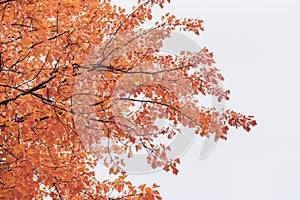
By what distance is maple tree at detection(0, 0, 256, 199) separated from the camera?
11.4 feet

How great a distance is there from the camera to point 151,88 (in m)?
4.47

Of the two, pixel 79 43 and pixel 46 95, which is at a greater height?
pixel 79 43

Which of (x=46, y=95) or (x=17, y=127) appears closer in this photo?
(x=17, y=127)

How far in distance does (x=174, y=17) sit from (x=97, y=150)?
2486 millimetres

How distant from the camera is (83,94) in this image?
390 centimetres

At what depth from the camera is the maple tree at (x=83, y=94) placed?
3.49 meters

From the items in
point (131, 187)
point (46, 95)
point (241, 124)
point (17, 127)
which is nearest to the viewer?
point (17, 127)

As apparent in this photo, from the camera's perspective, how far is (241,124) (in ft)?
14.6

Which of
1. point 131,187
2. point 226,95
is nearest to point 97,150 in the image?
point 131,187

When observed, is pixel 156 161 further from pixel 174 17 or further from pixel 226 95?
pixel 174 17

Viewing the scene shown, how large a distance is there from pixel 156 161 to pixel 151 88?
0.95 m

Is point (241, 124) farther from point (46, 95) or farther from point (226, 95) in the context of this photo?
point (46, 95)

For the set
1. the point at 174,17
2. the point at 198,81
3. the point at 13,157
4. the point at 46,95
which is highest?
the point at 174,17

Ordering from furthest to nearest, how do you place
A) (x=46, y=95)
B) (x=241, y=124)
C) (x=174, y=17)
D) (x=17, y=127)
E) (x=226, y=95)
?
1. (x=174, y=17)
2. (x=226, y=95)
3. (x=241, y=124)
4. (x=46, y=95)
5. (x=17, y=127)
